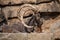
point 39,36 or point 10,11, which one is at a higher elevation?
point 39,36

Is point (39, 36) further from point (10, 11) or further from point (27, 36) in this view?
point (10, 11)

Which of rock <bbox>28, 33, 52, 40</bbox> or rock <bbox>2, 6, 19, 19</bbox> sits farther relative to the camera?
rock <bbox>2, 6, 19, 19</bbox>

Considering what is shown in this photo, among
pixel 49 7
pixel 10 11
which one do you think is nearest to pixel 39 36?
pixel 49 7

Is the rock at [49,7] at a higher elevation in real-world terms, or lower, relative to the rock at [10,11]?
higher

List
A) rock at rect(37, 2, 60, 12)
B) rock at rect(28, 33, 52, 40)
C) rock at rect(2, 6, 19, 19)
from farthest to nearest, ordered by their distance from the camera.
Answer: rock at rect(2, 6, 19, 19) < rock at rect(37, 2, 60, 12) < rock at rect(28, 33, 52, 40)

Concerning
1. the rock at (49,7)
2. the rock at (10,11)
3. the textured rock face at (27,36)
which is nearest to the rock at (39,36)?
the textured rock face at (27,36)

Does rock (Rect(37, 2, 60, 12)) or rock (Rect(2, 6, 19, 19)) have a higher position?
rock (Rect(37, 2, 60, 12))

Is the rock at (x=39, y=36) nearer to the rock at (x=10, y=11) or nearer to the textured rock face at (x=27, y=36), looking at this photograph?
the textured rock face at (x=27, y=36)

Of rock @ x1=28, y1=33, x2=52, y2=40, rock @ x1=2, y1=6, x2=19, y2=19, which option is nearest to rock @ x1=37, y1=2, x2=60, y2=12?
rock @ x1=2, y1=6, x2=19, y2=19

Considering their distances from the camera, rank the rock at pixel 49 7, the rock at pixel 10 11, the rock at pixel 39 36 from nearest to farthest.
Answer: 1. the rock at pixel 39 36
2. the rock at pixel 49 7
3. the rock at pixel 10 11

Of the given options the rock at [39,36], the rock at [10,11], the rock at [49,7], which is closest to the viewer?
the rock at [39,36]

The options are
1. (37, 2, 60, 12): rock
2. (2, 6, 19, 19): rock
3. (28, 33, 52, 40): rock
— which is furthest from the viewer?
(2, 6, 19, 19): rock

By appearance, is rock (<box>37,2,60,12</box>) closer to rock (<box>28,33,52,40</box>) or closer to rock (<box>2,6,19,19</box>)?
rock (<box>2,6,19,19</box>)

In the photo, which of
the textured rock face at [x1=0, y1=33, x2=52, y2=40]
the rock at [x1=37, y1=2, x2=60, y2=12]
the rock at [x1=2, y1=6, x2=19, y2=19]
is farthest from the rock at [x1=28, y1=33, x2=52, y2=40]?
the rock at [x1=2, y1=6, x2=19, y2=19]
